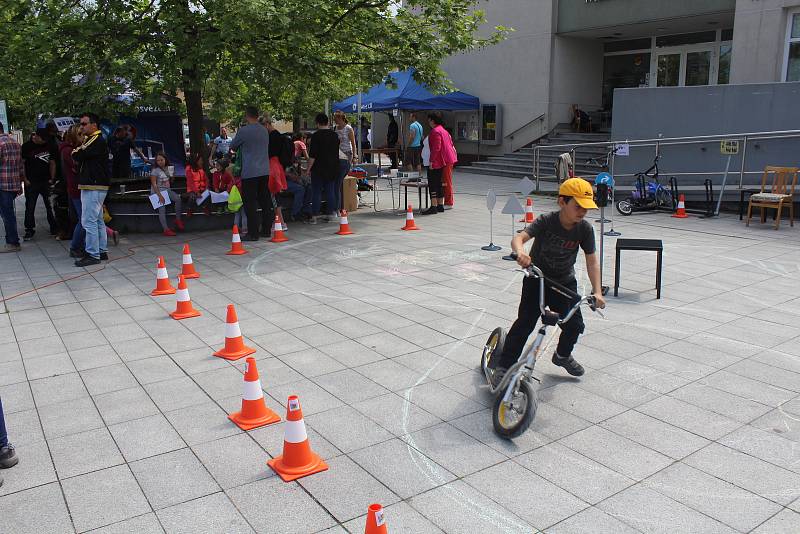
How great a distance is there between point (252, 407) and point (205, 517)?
1126 millimetres

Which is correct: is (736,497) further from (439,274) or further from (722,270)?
(722,270)

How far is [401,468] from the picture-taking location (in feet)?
13.6

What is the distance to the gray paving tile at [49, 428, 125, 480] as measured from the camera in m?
4.14

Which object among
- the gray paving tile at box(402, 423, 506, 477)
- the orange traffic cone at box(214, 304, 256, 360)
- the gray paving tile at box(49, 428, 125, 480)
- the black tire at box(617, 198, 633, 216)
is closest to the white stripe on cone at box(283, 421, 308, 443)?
the gray paving tile at box(402, 423, 506, 477)

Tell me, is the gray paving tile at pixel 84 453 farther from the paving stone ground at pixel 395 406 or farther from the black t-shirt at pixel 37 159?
the black t-shirt at pixel 37 159

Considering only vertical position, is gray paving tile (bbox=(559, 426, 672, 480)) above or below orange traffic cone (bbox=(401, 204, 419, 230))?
below

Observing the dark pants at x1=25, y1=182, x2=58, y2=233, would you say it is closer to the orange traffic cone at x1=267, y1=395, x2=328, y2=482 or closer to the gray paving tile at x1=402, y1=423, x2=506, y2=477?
the orange traffic cone at x1=267, y1=395, x2=328, y2=482

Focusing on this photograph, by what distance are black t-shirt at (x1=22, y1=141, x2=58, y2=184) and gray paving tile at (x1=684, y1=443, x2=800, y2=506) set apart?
11469 millimetres

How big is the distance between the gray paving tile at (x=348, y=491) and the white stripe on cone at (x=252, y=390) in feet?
2.63

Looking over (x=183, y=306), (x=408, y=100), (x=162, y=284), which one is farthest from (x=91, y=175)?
(x=408, y=100)

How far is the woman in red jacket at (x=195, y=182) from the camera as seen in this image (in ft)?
40.6

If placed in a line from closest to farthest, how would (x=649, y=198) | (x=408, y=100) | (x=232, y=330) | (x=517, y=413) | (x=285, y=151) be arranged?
(x=517, y=413)
(x=232, y=330)
(x=285, y=151)
(x=649, y=198)
(x=408, y=100)

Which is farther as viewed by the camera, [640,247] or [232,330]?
[640,247]

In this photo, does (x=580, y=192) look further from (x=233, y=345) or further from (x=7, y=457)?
(x=7, y=457)
